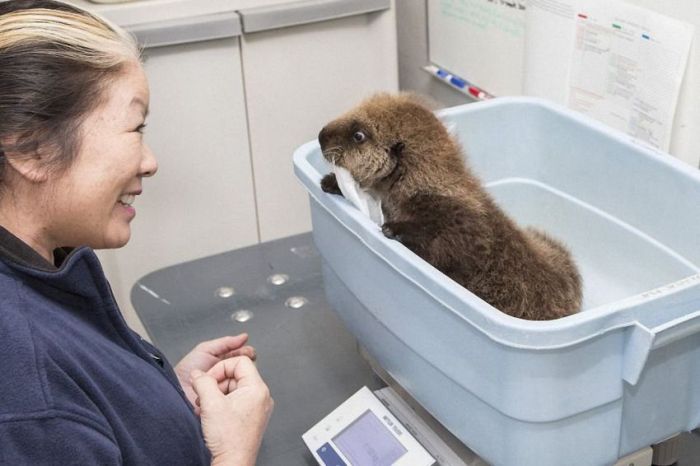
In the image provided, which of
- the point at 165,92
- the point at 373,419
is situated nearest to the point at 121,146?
the point at 373,419

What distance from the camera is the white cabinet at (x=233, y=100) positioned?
188 centimetres

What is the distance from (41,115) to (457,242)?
513 mm

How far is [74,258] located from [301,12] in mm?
1245

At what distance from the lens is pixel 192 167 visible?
6.61 ft

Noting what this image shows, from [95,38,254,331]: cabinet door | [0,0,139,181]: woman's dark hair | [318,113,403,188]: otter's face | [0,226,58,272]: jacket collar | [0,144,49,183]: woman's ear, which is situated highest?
[0,0,139,181]: woman's dark hair

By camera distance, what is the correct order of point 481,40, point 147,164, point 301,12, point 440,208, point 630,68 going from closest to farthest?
point 147,164, point 440,208, point 630,68, point 481,40, point 301,12

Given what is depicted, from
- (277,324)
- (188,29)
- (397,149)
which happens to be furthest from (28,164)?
(188,29)

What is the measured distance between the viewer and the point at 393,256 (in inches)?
36.5

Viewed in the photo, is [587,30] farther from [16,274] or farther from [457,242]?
[16,274]

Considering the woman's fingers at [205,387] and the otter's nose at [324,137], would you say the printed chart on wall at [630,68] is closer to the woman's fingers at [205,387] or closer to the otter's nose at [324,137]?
the otter's nose at [324,137]

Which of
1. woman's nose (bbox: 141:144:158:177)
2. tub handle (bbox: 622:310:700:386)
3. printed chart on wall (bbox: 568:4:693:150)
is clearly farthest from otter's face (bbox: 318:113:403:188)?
printed chart on wall (bbox: 568:4:693:150)

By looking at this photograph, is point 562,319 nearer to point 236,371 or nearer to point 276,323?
point 236,371

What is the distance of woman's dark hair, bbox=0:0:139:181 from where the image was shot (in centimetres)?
78

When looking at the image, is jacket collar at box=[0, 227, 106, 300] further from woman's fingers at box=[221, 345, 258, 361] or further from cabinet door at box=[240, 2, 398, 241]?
cabinet door at box=[240, 2, 398, 241]
